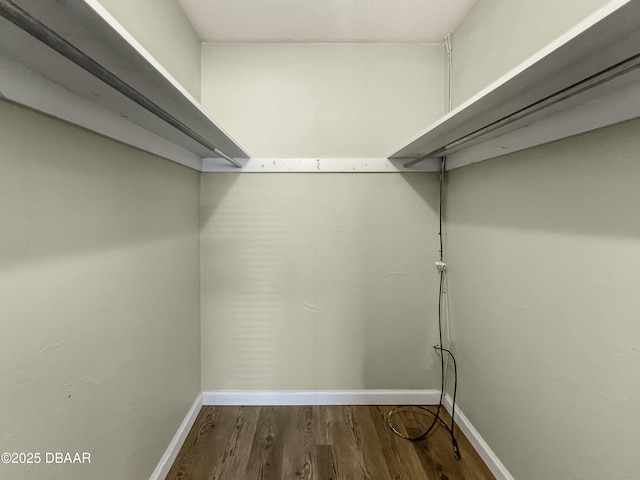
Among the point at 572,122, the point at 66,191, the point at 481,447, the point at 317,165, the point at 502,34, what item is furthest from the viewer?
the point at 317,165

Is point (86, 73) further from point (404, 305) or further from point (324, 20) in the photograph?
point (404, 305)

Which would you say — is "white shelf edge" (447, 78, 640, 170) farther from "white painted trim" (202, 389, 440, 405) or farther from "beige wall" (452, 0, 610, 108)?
"white painted trim" (202, 389, 440, 405)

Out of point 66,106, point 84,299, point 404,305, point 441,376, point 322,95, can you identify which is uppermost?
point 322,95

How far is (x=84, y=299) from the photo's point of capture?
0.88m

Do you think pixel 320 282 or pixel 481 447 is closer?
pixel 481 447

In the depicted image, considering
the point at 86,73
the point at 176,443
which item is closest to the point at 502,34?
the point at 86,73

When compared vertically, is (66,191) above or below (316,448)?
above

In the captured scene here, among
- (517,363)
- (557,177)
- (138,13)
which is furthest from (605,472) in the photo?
(138,13)

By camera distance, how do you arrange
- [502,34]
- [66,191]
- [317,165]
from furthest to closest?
1. [317,165]
2. [502,34]
3. [66,191]

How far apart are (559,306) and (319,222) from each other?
1272mm

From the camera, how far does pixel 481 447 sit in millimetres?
1463

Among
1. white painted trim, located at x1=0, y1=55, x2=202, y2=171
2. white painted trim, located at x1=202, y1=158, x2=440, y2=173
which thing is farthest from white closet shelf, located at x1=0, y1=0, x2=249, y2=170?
white painted trim, located at x1=202, y1=158, x2=440, y2=173

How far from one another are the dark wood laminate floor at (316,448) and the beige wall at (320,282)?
7.0 inches

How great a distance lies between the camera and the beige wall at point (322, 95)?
1.84m
